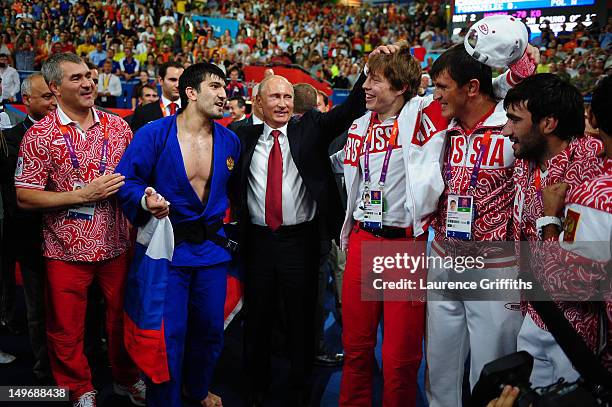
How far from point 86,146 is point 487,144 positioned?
217 cm

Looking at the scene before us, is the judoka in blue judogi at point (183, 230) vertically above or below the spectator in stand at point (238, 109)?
below

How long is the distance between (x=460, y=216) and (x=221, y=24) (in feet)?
61.6

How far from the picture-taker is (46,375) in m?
3.75

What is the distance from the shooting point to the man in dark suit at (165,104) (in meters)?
4.94

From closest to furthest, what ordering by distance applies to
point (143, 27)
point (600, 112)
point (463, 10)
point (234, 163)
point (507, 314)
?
point (600, 112) → point (507, 314) → point (234, 163) → point (463, 10) → point (143, 27)

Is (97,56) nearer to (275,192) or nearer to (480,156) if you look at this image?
(275,192)

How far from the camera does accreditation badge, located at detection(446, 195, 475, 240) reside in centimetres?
253

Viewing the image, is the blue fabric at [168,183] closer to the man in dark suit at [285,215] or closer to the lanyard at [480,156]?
the man in dark suit at [285,215]

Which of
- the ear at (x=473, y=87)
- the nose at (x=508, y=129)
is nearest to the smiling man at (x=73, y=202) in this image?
the ear at (x=473, y=87)

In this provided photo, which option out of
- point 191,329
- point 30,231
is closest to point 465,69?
point 191,329

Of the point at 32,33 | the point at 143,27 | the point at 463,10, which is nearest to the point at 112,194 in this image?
the point at 463,10

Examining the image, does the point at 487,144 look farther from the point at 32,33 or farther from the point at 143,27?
the point at 143,27

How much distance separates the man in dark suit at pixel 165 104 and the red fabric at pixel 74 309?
76.1 inches

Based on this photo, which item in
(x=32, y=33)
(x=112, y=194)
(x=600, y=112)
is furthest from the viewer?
(x=32, y=33)
